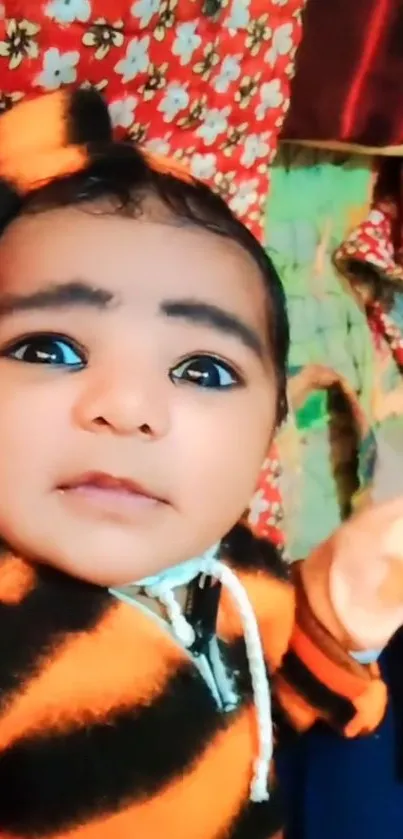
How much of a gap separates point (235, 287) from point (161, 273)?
0.16ft

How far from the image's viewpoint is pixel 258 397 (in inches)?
27.4

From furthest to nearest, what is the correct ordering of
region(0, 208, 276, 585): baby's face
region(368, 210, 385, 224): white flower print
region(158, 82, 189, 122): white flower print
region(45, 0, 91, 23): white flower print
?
region(368, 210, 385, 224): white flower print < region(158, 82, 189, 122): white flower print < region(45, 0, 91, 23): white flower print < region(0, 208, 276, 585): baby's face

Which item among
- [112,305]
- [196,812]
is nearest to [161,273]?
[112,305]

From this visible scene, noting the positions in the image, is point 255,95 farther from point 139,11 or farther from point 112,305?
point 112,305

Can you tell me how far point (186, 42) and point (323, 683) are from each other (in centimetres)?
46

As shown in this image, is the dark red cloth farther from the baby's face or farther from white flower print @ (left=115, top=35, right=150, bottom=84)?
the baby's face

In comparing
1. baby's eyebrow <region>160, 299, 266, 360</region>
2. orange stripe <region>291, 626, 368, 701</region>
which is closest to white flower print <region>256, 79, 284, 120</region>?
baby's eyebrow <region>160, 299, 266, 360</region>

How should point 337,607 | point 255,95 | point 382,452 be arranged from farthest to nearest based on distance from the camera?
point 382,452 < point 255,95 < point 337,607

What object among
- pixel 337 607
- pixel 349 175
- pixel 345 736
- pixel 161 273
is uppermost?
pixel 161 273

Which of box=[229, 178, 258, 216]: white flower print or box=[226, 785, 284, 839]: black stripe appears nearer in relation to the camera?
box=[226, 785, 284, 839]: black stripe

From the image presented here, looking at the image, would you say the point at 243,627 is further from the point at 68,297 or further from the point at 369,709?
the point at 68,297

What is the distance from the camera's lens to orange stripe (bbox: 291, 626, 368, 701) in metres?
0.79

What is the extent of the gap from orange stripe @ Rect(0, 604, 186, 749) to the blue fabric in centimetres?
23

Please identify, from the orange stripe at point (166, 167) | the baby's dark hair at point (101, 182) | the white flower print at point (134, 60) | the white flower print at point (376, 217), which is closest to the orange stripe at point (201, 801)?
the baby's dark hair at point (101, 182)
